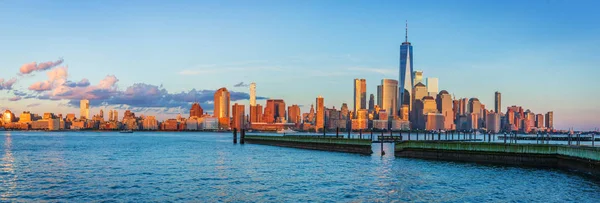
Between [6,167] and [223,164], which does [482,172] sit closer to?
[223,164]

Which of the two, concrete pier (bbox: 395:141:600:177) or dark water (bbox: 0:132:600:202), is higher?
concrete pier (bbox: 395:141:600:177)

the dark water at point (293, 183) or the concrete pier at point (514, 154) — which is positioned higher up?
the concrete pier at point (514, 154)

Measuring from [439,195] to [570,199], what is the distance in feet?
30.1

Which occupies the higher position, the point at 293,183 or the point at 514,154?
the point at 514,154

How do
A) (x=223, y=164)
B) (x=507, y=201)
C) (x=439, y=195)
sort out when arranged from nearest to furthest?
(x=507, y=201)
(x=439, y=195)
(x=223, y=164)

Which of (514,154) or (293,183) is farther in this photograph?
(514,154)

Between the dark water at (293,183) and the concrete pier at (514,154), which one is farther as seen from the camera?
the concrete pier at (514,154)

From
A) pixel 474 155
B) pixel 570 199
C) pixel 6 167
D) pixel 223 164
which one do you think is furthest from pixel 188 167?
pixel 570 199

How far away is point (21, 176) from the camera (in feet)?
172

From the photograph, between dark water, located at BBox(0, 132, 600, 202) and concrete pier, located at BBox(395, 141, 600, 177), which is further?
concrete pier, located at BBox(395, 141, 600, 177)

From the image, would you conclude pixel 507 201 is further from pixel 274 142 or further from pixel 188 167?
pixel 274 142

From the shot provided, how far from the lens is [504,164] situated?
6412cm

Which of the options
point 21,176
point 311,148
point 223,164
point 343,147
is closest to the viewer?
point 21,176

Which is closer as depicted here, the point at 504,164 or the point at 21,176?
the point at 21,176
